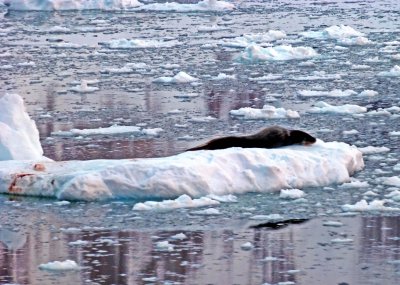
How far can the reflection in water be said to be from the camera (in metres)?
5.59

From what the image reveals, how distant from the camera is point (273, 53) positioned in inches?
666

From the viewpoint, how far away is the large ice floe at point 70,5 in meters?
28.7

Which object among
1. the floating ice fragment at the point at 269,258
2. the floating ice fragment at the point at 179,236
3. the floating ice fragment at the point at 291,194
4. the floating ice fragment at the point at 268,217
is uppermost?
the floating ice fragment at the point at 291,194

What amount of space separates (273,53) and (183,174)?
9.58 m

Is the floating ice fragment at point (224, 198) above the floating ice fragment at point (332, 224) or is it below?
above

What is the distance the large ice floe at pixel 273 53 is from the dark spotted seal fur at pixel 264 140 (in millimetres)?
8168

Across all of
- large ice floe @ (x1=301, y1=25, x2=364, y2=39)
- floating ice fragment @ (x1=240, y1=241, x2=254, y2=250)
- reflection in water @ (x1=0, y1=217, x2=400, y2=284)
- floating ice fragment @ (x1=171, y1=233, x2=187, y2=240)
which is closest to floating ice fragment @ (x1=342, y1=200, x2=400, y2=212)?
reflection in water @ (x1=0, y1=217, x2=400, y2=284)

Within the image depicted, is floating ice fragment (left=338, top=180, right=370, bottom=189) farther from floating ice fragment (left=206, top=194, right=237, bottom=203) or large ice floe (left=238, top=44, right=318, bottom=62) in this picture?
large ice floe (left=238, top=44, right=318, bottom=62)

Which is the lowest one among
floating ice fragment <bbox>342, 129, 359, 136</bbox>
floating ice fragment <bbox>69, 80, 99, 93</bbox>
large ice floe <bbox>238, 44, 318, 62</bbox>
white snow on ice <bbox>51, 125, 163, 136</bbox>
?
floating ice fragment <bbox>342, 129, 359, 136</bbox>

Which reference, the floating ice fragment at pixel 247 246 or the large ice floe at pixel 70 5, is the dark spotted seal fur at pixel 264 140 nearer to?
the floating ice fragment at pixel 247 246

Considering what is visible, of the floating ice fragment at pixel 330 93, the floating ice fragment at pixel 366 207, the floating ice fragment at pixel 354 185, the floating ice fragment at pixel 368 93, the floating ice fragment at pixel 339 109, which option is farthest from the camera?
the floating ice fragment at pixel 330 93

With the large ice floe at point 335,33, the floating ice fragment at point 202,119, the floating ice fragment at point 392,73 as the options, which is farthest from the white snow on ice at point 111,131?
the large ice floe at point 335,33

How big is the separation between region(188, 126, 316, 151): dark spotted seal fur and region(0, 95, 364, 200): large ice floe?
27 cm

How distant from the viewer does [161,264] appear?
584 centimetres
